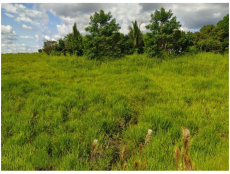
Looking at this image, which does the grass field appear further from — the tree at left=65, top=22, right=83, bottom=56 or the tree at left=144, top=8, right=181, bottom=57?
the tree at left=65, top=22, right=83, bottom=56

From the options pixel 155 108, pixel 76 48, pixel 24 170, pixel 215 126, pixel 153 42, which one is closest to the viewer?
pixel 24 170

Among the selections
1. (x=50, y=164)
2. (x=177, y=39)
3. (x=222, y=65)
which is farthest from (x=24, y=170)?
(x=177, y=39)

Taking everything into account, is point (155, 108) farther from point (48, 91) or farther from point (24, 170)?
point (48, 91)

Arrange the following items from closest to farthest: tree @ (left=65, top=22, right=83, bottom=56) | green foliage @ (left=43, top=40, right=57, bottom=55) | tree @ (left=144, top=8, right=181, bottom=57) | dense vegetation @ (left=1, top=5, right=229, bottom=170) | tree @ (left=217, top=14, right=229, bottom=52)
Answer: dense vegetation @ (left=1, top=5, right=229, bottom=170)
tree @ (left=144, top=8, right=181, bottom=57)
tree @ (left=217, top=14, right=229, bottom=52)
tree @ (left=65, top=22, right=83, bottom=56)
green foliage @ (left=43, top=40, right=57, bottom=55)

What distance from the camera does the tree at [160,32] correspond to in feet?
36.0

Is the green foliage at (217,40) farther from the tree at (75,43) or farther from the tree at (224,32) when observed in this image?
the tree at (75,43)

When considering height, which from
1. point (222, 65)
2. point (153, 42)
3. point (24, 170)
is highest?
point (153, 42)

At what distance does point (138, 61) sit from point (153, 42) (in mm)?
2208

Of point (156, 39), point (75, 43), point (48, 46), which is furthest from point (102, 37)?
point (48, 46)

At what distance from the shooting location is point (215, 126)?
391 cm

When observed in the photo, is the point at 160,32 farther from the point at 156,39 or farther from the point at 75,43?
the point at 75,43

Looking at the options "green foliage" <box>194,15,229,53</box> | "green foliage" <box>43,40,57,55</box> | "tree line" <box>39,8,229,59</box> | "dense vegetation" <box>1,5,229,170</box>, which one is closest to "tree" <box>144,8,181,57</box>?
"tree line" <box>39,8,229,59</box>

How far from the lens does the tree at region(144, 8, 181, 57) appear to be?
11.0 m

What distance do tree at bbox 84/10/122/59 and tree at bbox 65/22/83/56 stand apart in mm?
4800
